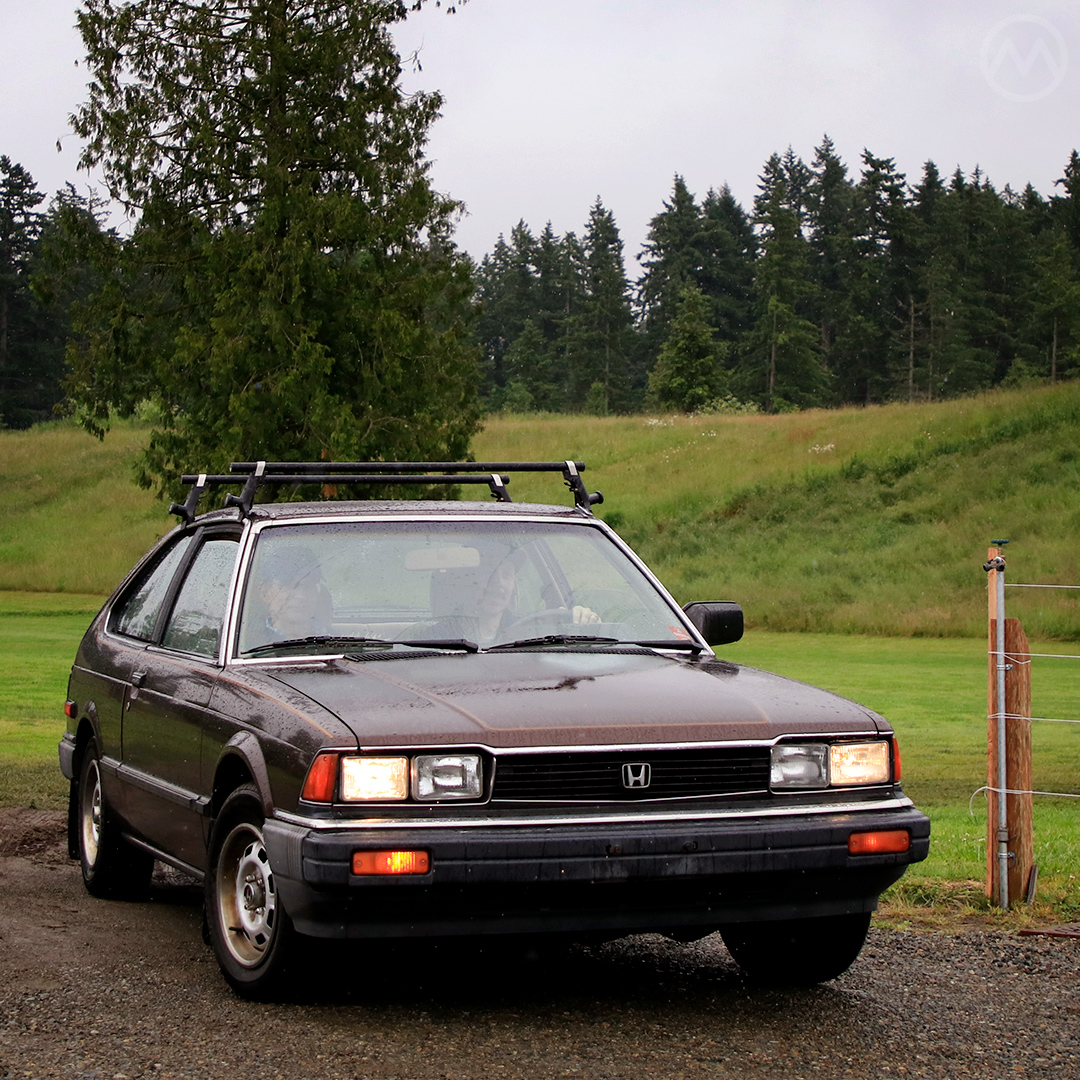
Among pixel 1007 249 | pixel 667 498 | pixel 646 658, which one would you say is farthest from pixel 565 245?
pixel 646 658

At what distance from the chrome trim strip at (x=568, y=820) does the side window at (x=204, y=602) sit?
1430mm

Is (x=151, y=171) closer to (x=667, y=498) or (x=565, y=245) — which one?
(x=667, y=498)

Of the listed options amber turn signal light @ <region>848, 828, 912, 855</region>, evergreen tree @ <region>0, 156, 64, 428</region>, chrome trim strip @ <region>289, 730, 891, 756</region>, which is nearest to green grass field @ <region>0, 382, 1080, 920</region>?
amber turn signal light @ <region>848, 828, 912, 855</region>

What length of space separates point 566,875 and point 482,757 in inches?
16.3

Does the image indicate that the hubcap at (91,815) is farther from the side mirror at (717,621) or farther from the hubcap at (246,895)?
the side mirror at (717,621)

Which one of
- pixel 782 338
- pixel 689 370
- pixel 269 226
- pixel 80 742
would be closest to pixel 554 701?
pixel 80 742

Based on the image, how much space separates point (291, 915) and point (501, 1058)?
0.74 m

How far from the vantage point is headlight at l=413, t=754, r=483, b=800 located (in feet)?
15.2

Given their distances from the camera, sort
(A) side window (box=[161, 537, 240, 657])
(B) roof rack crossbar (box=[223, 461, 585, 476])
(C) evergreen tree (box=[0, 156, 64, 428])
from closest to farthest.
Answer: (A) side window (box=[161, 537, 240, 657]) → (B) roof rack crossbar (box=[223, 461, 585, 476]) → (C) evergreen tree (box=[0, 156, 64, 428])

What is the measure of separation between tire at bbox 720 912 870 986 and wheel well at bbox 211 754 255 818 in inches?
65.6

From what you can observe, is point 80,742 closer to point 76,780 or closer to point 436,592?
point 76,780

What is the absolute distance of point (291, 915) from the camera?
4.66 meters

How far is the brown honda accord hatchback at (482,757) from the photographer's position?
4.59 meters

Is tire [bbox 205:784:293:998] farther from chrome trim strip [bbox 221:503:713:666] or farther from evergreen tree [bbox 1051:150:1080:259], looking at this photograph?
evergreen tree [bbox 1051:150:1080:259]
